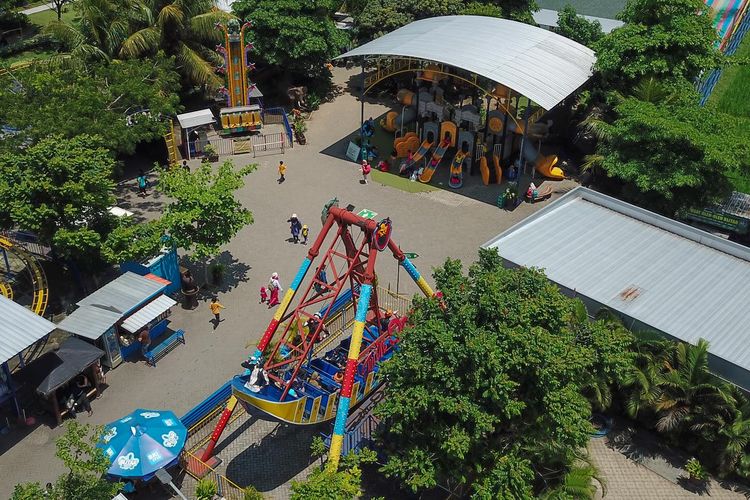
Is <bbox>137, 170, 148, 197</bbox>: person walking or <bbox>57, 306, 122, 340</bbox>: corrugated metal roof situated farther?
<bbox>137, 170, 148, 197</bbox>: person walking

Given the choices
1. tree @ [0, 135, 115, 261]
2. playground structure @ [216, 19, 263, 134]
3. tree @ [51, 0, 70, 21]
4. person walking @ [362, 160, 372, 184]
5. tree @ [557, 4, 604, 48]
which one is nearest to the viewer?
tree @ [0, 135, 115, 261]

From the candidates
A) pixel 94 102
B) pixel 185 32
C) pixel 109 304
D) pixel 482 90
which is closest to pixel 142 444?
pixel 109 304

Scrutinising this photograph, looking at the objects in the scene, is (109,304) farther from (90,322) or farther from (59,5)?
(59,5)

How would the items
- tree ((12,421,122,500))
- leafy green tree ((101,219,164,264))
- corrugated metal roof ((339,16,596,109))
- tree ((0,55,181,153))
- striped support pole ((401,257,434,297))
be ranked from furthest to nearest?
corrugated metal roof ((339,16,596,109)), tree ((0,55,181,153)), leafy green tree ((101,219,164,264)), striped support pole ((401,257,434,297)), tree ((12,421,122,500))

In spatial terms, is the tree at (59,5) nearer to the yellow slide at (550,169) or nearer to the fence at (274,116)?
the fence at (274,116)

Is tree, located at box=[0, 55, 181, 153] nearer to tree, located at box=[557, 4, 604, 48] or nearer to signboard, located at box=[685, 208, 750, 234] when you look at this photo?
signboard, located at box=[685, 208, 750, 234]

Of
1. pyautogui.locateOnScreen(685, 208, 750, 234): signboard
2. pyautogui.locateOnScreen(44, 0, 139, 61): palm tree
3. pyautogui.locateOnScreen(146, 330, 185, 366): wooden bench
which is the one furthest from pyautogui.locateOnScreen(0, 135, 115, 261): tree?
pyautogui.locateOnScreen(685, 208, 750, 234): signboard

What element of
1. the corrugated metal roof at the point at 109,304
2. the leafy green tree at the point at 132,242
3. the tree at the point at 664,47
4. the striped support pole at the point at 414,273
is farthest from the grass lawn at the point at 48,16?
the striped support pole at the point at 414,273
